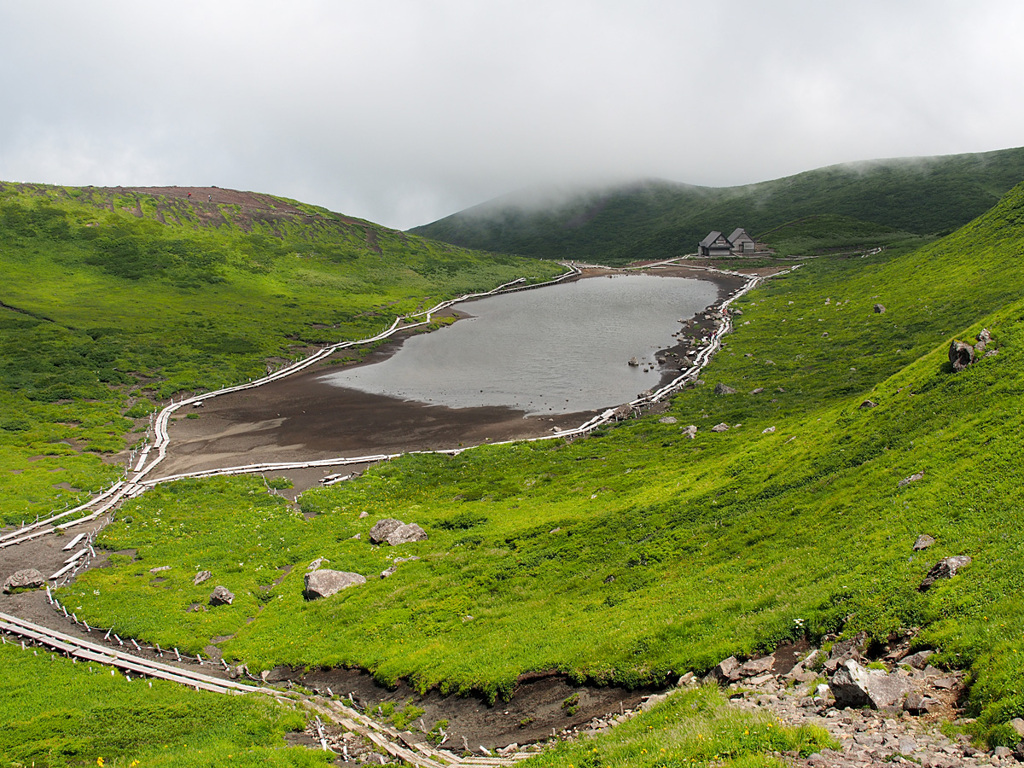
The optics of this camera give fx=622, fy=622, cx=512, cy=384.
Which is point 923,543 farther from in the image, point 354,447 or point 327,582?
point 354,447

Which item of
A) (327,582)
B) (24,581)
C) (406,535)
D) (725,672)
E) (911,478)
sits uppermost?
(911,478)

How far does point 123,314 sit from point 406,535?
11374cm

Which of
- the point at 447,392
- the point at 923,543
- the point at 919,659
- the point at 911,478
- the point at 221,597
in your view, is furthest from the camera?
the point at 447,392

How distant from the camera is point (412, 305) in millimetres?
164750

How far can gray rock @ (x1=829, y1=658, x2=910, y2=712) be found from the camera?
51.1ft

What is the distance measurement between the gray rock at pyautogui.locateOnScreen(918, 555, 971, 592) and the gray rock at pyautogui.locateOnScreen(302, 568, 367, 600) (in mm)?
29022

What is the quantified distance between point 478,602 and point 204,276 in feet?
→ 511

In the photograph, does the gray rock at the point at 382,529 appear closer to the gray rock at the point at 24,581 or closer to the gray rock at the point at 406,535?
the gray rock at the point at 406,535

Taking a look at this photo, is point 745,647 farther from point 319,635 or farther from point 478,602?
point 319,635

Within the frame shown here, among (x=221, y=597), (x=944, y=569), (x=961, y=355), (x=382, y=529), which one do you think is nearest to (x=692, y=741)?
(x=944, y=569)

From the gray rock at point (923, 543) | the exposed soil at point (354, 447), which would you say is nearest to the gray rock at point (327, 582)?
the exposed soil at point (354, 447)

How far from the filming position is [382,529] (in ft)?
144

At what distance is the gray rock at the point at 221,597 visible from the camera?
36.2 m

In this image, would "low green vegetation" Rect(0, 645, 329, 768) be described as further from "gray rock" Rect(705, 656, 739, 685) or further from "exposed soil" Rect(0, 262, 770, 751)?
"gray rock" Rect(705, 656, 739, 685)
